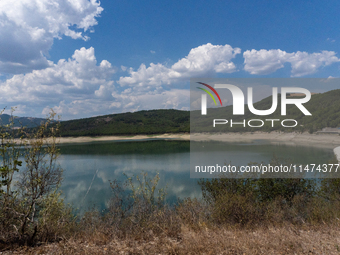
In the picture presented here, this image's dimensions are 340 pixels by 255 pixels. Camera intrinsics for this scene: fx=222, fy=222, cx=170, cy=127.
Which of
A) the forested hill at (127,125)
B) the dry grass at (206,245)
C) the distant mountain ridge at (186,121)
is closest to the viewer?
the dry grass at (206,245)

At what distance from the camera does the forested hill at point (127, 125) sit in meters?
74.7

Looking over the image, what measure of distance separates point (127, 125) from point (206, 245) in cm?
8254

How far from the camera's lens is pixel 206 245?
152 inches

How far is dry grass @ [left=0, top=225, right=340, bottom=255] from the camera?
3.71 metres

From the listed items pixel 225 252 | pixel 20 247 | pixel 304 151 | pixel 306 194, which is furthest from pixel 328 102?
pixel 20 247

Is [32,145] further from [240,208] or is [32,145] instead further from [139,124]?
[139,124]

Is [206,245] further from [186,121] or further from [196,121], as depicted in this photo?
[186,121]

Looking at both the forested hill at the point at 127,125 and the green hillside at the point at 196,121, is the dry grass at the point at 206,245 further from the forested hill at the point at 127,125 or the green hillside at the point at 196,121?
the forested hill at the point at 127,125

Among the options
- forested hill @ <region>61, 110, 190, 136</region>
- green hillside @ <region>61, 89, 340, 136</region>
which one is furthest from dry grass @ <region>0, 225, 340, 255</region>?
forested hill @ <region>61, 110, 190, 136</region>

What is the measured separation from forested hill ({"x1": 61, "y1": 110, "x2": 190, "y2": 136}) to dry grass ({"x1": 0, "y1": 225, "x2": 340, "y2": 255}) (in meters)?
67.7

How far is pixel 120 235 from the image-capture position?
4.68m

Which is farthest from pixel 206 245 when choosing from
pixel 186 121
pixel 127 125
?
pixel 186 121

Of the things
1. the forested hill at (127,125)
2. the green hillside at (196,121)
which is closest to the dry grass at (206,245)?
the green hillside at (196,121)

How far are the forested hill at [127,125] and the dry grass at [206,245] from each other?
67.7 meters
